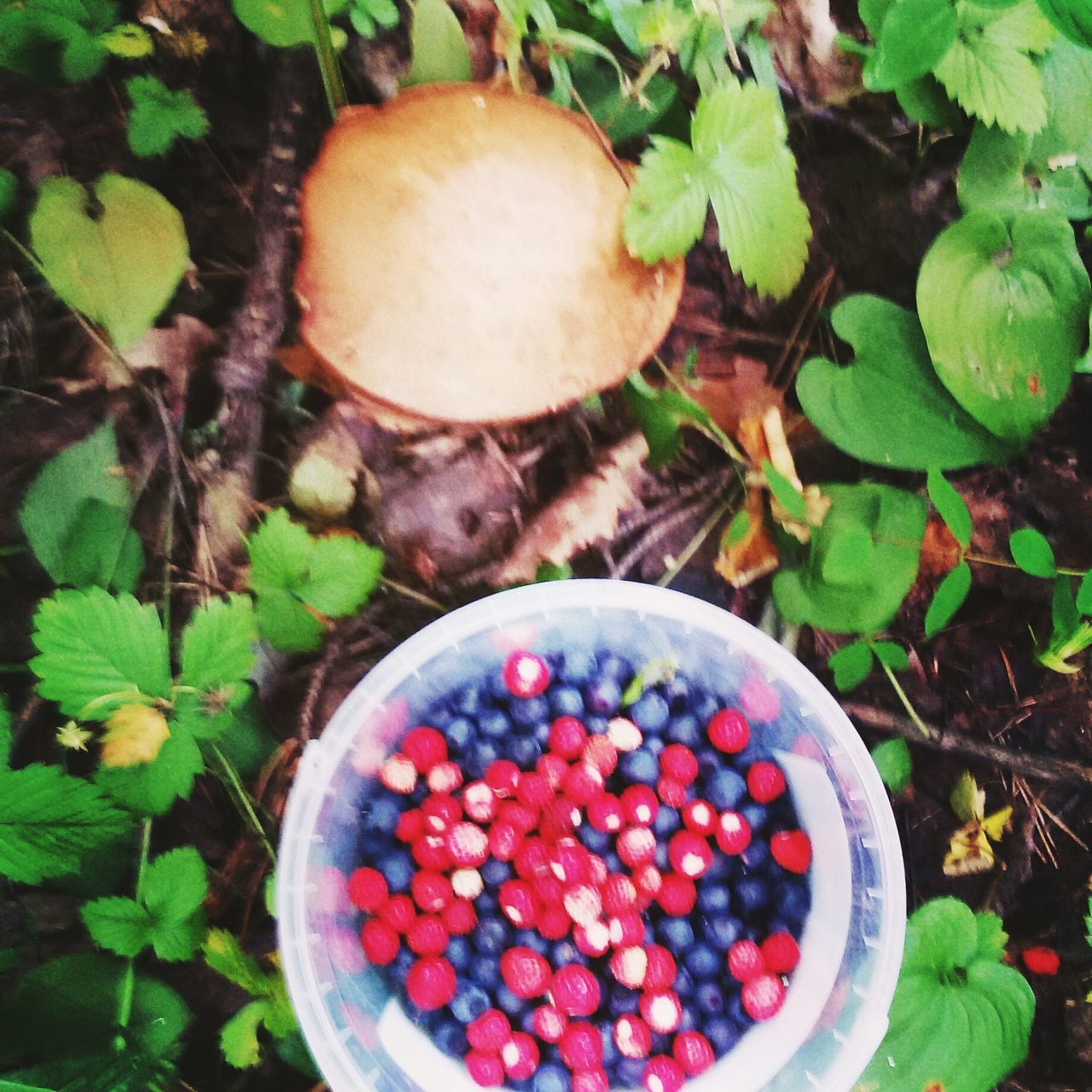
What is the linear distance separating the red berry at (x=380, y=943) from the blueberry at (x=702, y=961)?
342mm

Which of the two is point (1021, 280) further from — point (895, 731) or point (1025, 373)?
point (895, 731)

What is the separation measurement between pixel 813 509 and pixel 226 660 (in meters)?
0.74

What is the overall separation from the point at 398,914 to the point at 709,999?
0.37 metres

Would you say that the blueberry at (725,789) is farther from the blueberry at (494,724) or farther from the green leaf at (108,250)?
the green leaf at (108,250)

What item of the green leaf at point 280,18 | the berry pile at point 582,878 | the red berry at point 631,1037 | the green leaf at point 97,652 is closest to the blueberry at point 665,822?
the berry pile at point 582,878

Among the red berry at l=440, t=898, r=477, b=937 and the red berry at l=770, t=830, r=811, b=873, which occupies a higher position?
the red berry at l=770, t=830, r=811, b=873

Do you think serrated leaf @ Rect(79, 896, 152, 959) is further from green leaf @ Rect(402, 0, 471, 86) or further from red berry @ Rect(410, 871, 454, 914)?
green leaf @ Rect(402, 0, 471, 86)

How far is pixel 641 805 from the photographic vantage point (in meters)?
1.11

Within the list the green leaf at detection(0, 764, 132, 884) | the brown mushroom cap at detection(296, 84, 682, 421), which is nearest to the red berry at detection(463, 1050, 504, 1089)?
the green leaf at detection(0, 764, 132, 884)

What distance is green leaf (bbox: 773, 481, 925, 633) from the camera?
3.75 ft

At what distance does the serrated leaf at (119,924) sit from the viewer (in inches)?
40.4

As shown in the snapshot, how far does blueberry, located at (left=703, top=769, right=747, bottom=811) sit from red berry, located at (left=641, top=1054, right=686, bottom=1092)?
0.94 ft

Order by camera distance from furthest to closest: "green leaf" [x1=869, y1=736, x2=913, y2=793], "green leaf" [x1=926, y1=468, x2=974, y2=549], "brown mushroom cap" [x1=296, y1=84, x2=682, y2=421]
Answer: "green leaf" [x1=869, y1=736, x2=913, y2=793], "green leaf" [x1=926, y1=468, x2=974, y2=549], "brown mushroom cap" [x1=296, y1=84, x2=682, y2=421]

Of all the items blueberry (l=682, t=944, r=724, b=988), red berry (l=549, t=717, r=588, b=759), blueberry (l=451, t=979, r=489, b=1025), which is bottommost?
blueberry (l=451, t=979, r=489, b=1025)
